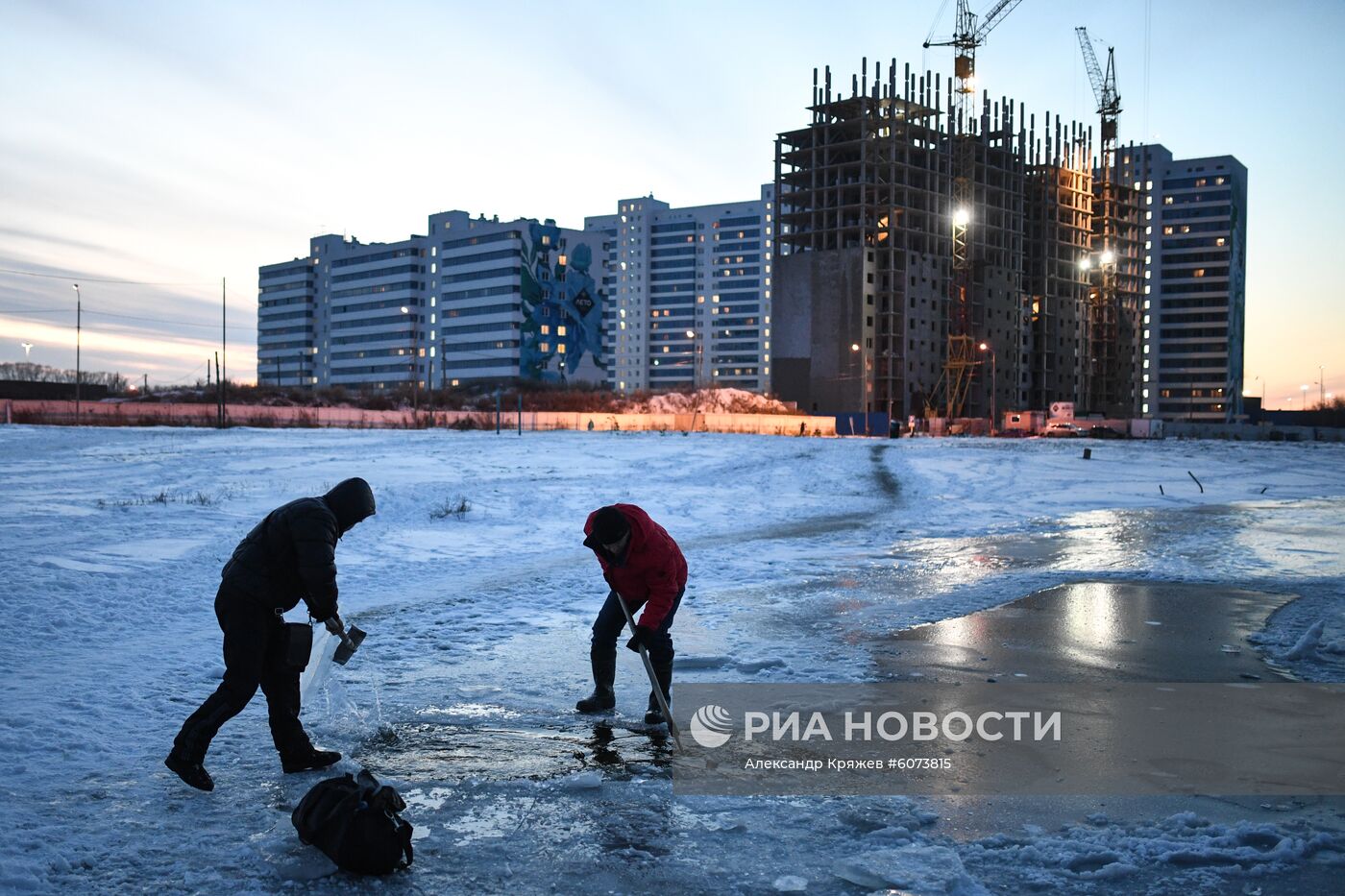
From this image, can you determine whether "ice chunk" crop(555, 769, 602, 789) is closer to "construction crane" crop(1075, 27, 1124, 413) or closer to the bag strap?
the bag strap

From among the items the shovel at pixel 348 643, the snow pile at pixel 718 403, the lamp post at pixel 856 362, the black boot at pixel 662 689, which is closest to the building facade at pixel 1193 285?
the lamp post at pixel 856 362

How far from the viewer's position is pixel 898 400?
3898 inches

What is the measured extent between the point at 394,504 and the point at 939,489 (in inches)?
640

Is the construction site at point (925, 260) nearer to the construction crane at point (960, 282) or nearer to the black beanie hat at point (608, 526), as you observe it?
the construction crane at point (960, 282)

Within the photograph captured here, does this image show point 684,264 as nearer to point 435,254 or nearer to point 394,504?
point 435,254

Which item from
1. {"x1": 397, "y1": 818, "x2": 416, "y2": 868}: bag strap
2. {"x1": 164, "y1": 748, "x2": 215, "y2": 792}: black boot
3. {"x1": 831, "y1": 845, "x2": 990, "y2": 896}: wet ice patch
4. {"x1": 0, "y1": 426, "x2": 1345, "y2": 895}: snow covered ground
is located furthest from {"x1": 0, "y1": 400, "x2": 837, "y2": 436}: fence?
{"x1": 831, "y1": 845, "x2": 990, "y2": 896}: wet ice patch

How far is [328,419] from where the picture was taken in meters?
61.1

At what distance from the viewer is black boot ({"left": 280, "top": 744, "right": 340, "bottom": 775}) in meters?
5.34

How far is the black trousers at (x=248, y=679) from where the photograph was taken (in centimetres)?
507

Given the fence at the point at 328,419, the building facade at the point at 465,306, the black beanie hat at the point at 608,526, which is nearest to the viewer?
the black beanie hat at the point at 608,526

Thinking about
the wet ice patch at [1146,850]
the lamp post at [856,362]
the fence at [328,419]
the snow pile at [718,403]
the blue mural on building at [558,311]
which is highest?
the blue mural on building at [558,311]

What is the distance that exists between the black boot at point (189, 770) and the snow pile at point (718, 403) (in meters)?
78.8

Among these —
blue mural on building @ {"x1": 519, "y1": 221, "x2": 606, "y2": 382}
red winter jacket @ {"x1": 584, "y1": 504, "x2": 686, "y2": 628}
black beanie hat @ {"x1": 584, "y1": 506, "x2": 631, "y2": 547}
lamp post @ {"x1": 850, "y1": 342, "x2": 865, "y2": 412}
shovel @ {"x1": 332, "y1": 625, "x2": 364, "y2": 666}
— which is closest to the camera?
shovel @ {"x1": 332, "y1": 625, "x2": 364, "y2": 666}

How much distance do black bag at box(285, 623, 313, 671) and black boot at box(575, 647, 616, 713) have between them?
1983 mm
